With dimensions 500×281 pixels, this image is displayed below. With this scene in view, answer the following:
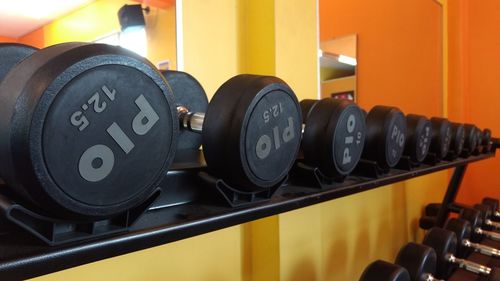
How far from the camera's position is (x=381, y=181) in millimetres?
709

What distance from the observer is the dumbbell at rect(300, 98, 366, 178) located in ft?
1.87

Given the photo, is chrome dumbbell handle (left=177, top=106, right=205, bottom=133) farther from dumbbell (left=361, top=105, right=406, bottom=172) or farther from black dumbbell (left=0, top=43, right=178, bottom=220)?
dumbbell (left=361, top=105, right=406, bottom=172)

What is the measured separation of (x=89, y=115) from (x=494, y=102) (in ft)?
8.08

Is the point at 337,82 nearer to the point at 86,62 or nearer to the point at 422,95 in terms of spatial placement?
the point at 422,95

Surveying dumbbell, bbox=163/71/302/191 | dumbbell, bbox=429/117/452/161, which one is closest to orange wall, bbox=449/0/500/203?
dumbbell, bbox=429/117/452/161

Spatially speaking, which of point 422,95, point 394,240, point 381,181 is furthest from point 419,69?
point 381,181

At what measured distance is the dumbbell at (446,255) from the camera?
113cm

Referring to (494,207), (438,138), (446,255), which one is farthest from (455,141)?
(494,207)

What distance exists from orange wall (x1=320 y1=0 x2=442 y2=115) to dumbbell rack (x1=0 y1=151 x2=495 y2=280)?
1341 millimetres

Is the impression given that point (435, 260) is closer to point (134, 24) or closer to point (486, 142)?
point (486, 142)

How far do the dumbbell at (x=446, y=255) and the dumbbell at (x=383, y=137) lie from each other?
0.58 m

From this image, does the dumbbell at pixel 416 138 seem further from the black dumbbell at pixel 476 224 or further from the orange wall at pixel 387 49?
the orange wall at pixel 387 49

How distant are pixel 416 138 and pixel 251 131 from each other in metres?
0.58

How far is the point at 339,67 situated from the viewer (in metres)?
1.73
